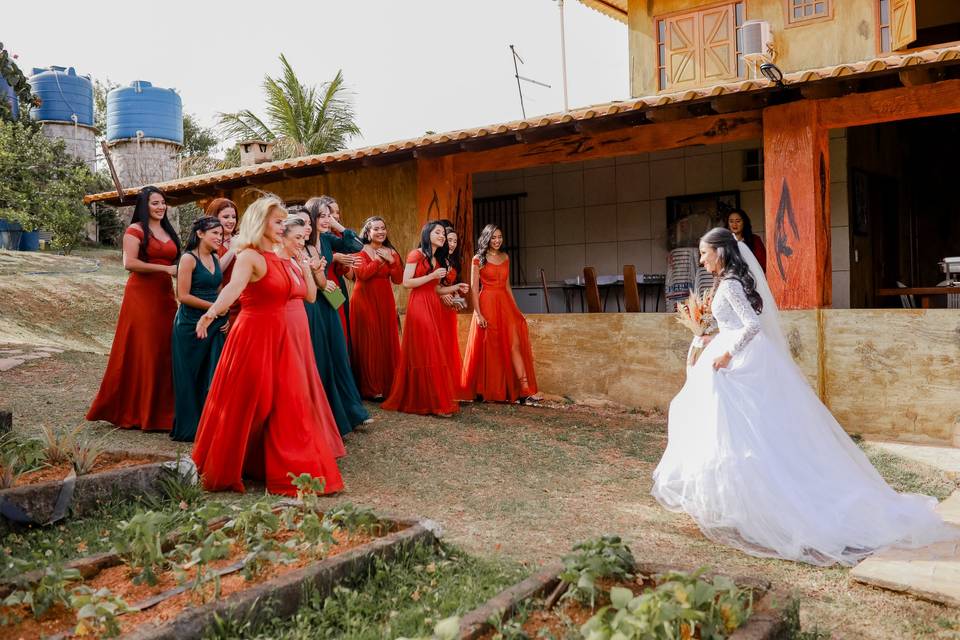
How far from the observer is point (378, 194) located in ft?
37.3

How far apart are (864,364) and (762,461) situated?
12.4ft

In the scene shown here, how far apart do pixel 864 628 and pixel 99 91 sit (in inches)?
1521

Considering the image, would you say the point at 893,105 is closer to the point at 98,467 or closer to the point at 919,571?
the point at 919,571

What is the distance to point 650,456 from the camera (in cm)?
696

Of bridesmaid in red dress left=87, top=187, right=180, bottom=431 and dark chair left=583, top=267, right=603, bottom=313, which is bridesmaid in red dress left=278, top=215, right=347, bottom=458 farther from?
dark chair left=583, top=267, right=603, bottom=313

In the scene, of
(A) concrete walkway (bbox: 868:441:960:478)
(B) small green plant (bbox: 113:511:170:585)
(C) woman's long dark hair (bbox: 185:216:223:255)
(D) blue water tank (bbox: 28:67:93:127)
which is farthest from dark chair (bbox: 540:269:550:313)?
(D) blue water tank (bbox: 28:67:93:127)

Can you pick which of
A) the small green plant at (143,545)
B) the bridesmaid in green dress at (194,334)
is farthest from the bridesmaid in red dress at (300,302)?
the small green plant at (143,545)

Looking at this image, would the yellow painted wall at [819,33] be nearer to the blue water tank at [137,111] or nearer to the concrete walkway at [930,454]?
the concrete walkway at [930,454]

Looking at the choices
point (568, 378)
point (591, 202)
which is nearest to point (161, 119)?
point (591, 202)

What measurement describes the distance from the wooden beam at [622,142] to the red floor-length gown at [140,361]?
4.44 metres

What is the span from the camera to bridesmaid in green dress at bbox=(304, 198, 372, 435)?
23.1 feet

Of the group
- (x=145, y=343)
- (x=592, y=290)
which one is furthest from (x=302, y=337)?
(x=592, y=290)

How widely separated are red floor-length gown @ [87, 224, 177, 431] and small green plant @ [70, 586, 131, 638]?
4.35m

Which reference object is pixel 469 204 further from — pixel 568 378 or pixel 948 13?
pixel 948 13
